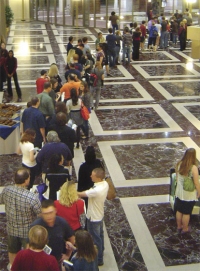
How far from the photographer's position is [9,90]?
11.8 m

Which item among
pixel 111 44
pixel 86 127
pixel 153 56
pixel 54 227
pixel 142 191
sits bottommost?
pixel 142 191

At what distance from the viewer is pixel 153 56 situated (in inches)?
685

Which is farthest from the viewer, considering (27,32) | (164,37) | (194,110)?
(27,32)

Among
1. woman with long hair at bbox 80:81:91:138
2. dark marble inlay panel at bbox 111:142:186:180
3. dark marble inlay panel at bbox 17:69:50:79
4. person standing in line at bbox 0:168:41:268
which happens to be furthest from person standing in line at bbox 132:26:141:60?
person standing in line at bbox 0:168:41:268

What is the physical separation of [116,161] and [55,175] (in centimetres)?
308

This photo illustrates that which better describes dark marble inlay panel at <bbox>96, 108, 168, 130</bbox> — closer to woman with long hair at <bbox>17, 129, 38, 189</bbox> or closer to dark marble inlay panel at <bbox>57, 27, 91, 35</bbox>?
woman with long hair at <bbox>17, 129, 38, 189</bbox>

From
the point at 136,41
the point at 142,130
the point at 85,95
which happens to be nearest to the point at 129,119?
the point at 142,130

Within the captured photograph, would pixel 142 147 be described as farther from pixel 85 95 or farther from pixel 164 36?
pixel 164 36

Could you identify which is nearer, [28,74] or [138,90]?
[138,90]

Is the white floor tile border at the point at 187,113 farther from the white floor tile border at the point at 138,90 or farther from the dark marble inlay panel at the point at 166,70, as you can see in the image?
the dark marble inlay panel at the point at 166,70

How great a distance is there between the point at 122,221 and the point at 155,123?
13.5ft

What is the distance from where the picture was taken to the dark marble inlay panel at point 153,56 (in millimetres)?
16969

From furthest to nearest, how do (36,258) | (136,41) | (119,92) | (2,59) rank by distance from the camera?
1. (136,41)
2. (119,92)
3. (2,59)
4. (36,258)

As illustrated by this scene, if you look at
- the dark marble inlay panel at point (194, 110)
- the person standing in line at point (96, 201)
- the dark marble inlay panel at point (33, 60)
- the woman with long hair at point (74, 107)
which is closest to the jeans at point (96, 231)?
the person standing in line at point (96, 201)
